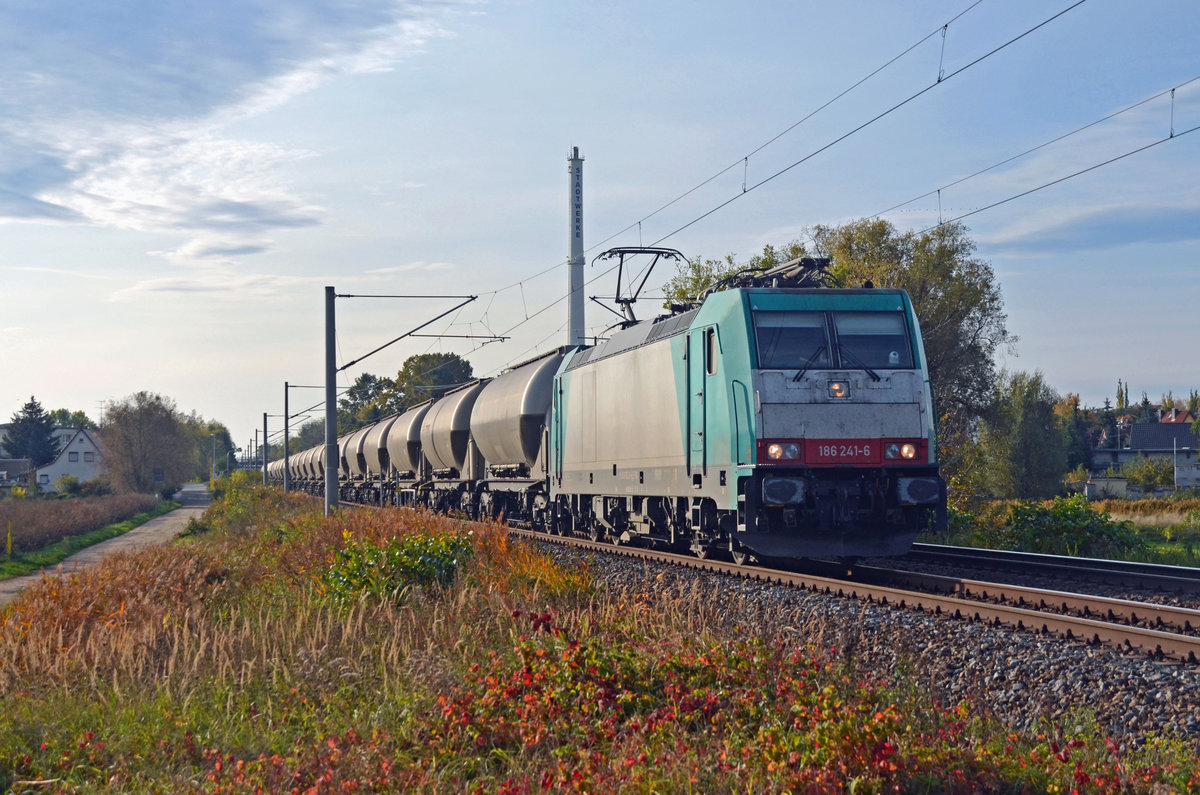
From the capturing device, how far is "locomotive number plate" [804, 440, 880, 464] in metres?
12.6

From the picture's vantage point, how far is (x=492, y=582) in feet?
35.5

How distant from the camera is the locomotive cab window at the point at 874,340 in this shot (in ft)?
42.9

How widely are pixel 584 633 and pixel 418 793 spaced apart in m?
2.86

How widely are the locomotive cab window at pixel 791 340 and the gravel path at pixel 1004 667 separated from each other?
335 cm

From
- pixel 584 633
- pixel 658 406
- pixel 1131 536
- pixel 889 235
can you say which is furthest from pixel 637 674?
pixel 889 235

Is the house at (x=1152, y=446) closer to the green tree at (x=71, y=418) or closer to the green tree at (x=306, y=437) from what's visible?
the green tree at (x=306, y=437)

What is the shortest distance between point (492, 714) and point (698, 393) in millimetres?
8395

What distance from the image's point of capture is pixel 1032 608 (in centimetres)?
1038

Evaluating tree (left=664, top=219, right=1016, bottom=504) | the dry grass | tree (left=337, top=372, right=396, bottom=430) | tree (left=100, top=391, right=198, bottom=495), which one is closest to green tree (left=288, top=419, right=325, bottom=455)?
tree (left=337, top=372, right=396, bottom=430)

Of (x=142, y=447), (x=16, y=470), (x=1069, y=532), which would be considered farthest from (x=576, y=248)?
(x=16, y=470)

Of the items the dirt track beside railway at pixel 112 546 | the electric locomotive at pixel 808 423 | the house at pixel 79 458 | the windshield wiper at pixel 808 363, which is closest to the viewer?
the electric locomotive at pixel 808 423

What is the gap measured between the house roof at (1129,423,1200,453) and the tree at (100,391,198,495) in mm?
93099

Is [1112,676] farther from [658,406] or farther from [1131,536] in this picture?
[1131,536]

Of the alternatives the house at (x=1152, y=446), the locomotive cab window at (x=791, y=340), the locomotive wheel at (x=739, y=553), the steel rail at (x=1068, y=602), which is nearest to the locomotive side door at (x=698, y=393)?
the locomotive cab window at (x=791, y=340)
